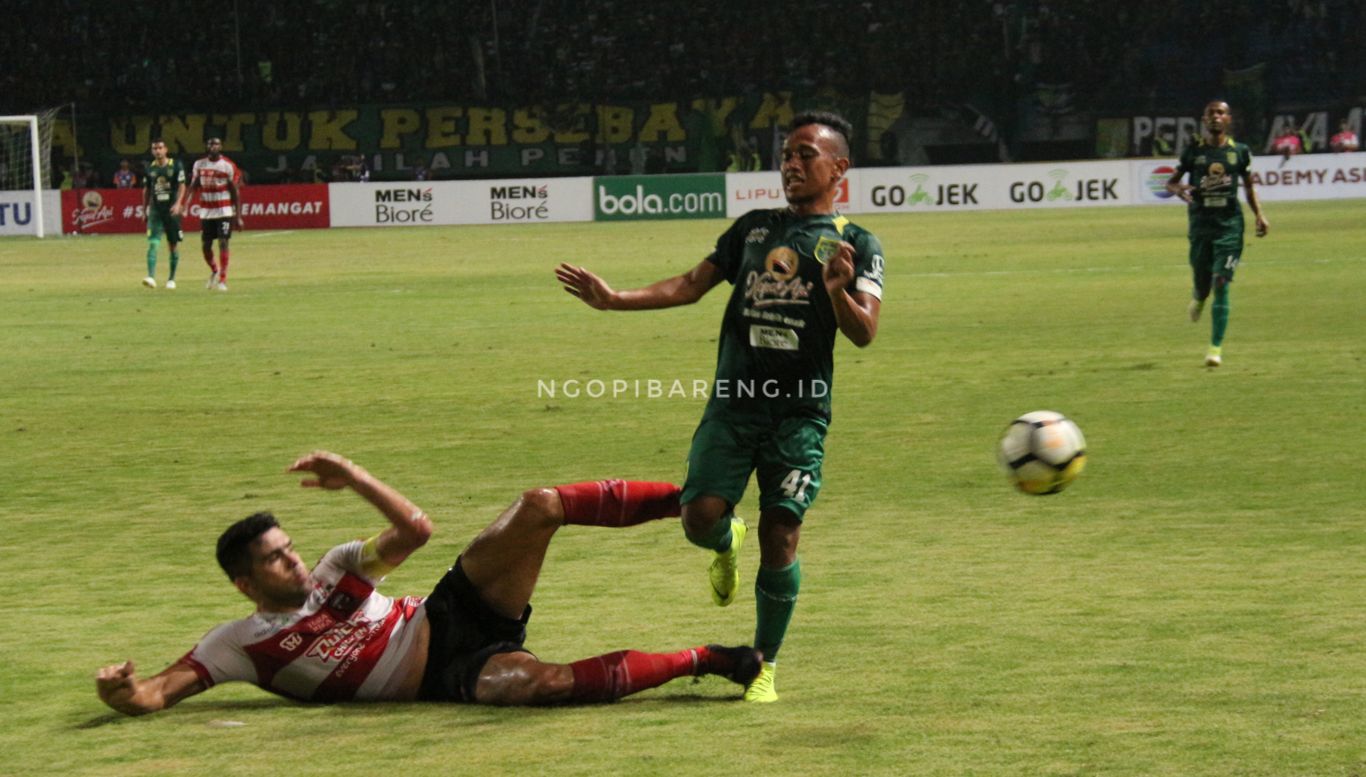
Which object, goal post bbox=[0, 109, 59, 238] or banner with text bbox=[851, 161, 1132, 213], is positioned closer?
goal post bbox=[0, 109, 59, 238]

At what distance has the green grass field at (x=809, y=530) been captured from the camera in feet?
18.1

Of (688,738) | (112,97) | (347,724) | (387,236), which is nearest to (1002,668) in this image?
(688,738)

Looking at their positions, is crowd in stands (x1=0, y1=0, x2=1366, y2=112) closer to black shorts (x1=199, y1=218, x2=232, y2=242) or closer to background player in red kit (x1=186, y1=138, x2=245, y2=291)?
background player in red kit (x1=186, y1=138, x2=245, y2=291)

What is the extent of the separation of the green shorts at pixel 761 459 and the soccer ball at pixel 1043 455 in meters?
1.24

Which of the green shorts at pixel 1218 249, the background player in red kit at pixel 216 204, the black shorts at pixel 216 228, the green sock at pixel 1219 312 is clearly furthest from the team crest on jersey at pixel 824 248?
the black shorts at pixel 216 228

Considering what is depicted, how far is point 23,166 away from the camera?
1825 inches

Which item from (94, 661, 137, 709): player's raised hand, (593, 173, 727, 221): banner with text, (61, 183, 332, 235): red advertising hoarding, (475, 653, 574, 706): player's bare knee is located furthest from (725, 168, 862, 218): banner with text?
(94, 661, 137, 709): player's raised hand

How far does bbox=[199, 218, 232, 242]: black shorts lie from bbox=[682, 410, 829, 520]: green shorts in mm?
21697

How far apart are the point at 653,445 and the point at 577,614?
192 inches

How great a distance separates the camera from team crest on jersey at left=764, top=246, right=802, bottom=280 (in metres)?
6.16

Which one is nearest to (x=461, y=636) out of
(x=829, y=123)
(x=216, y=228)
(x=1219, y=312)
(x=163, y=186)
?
(x=829, y=123)

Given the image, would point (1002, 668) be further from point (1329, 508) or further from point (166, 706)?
point (1329, 508)

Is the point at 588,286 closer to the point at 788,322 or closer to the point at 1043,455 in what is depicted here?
the point at 788,322

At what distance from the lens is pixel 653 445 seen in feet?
39.9
